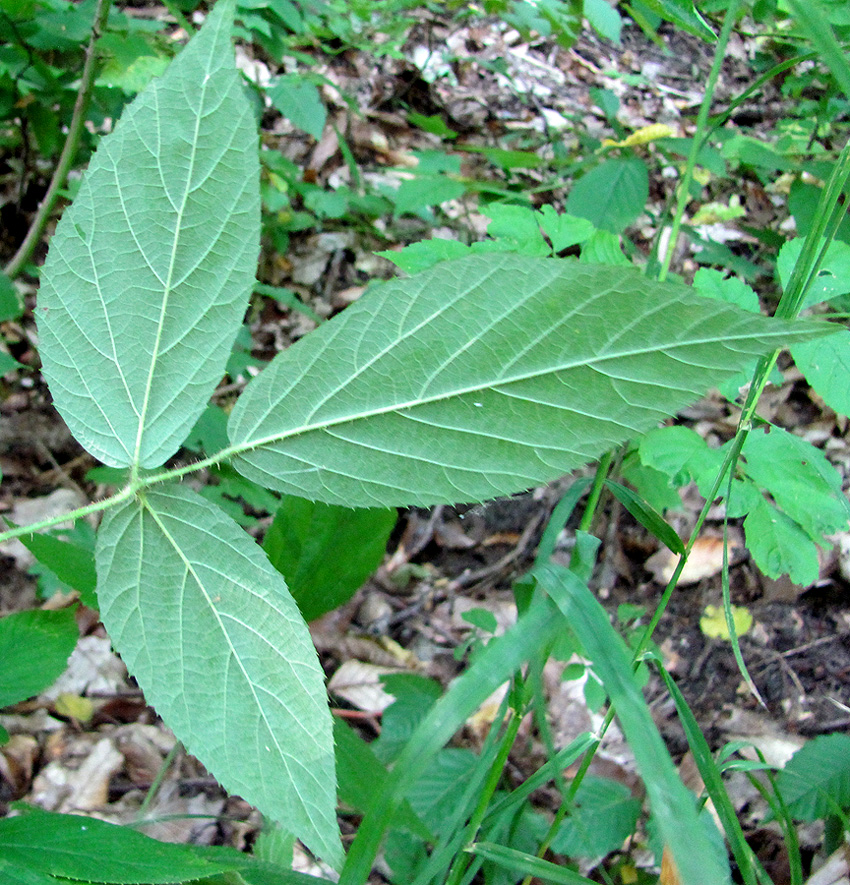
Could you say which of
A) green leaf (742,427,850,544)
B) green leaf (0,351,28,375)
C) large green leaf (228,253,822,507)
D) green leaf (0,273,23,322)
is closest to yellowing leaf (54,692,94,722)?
green leaf (0,351,28,375)

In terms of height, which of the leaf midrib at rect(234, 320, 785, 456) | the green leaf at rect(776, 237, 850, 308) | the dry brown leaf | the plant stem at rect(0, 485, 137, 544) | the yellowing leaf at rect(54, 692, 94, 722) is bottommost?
the yellowing leaf at rect(54, 692, 94, 722)

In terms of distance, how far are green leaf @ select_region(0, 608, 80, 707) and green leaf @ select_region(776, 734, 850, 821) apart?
1.24 m

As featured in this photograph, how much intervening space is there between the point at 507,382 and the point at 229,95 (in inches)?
12.9

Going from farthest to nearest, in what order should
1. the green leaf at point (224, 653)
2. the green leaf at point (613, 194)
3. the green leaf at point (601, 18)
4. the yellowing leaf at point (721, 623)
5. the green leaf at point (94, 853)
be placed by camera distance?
the green leaf at point (601, 18)
the green leaf at point (613, 194)
the yellowing leaf at point (721, 623)
the green leaf at point (94, 853)
the green leaf at point (224, 653)

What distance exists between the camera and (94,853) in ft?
2.21

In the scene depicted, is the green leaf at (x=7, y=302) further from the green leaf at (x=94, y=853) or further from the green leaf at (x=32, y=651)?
the green leaf at (x=94, y=853)

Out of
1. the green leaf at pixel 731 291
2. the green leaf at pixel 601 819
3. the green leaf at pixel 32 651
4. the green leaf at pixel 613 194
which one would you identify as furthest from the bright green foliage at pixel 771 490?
the green leaf at pixel 613 194

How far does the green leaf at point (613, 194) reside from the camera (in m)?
2.22

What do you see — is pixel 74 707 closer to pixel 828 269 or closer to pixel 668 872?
pixel 668 872

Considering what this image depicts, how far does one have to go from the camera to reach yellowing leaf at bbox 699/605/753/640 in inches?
78.2

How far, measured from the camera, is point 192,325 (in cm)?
58

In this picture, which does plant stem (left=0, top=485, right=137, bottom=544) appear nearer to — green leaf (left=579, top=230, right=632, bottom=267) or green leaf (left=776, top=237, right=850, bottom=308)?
green leaf (left=579, top=230, right=632, bottom=267)

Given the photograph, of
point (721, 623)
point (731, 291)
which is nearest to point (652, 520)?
point (731, 291)

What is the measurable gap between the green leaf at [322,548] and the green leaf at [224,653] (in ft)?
1.54
